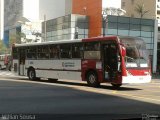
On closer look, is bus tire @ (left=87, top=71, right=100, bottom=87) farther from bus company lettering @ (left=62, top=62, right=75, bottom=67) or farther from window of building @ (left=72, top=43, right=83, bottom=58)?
bus company lettering @ (left=62, top=62, right=75, bottom=67)

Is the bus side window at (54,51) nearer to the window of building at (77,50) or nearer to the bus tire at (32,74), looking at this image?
the window of building at (77,50)

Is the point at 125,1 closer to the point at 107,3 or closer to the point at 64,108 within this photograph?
the point at 107,3

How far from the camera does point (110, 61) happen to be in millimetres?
22531

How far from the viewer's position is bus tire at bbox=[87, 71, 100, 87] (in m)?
23.3

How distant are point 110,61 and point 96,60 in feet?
3.26

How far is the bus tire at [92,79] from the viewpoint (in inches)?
916

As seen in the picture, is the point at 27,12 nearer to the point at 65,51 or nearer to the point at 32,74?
the point at 32,74

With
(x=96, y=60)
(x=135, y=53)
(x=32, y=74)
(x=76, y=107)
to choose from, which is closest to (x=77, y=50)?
(x=96, y=60)

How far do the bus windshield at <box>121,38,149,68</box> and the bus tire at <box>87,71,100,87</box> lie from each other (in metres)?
2.24

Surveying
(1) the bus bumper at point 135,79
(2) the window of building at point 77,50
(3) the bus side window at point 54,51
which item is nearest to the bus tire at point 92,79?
(2) the window of building at point 77,50

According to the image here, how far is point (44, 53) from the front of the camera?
28.3 m

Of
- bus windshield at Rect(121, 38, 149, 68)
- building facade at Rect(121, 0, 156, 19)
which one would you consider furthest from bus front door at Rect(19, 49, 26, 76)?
building facade at Rect(121, 0, 156, 19)

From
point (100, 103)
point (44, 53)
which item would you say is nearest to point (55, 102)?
point (100, 103)

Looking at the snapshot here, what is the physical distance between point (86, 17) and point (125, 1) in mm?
40746
